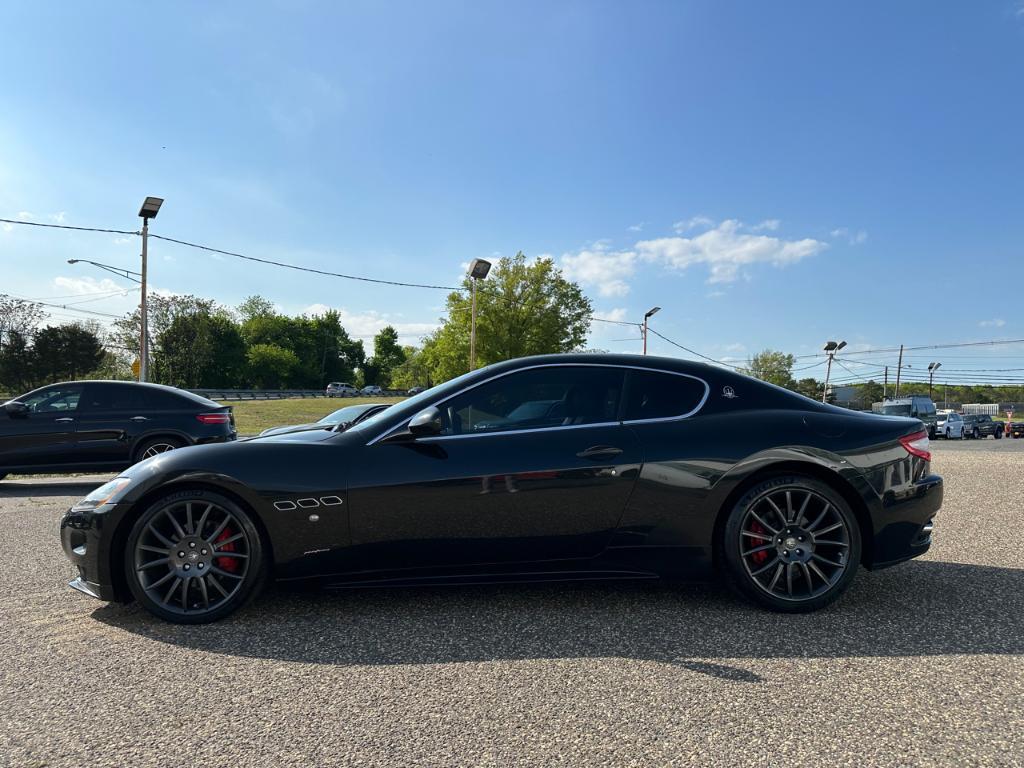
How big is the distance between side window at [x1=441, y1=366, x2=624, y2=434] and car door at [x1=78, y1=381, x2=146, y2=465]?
7.48 m

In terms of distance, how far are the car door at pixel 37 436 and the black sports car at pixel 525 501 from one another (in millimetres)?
6689

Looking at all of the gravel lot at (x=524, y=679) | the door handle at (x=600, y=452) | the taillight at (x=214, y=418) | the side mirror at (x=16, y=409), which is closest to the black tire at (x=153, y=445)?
the taillight at (x=214, y=418)

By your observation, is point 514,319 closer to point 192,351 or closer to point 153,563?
point 192,351

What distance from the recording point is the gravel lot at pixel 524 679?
2111 millimetres

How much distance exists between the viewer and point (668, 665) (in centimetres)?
275

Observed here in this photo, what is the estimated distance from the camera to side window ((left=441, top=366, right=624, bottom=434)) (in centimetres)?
351

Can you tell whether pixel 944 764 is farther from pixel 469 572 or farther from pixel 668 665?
pixel 469 572

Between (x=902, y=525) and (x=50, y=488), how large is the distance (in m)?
10.6

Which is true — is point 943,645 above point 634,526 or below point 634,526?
below

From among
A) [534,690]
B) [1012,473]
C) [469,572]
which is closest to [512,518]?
[469,572]

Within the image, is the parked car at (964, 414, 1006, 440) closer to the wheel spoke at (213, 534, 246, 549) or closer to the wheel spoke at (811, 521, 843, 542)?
the wheel spoke at (811, 521, 843, 542)

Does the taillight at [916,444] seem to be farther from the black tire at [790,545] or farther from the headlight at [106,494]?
the headlight at [106,494]

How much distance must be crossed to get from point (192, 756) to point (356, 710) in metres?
0.54

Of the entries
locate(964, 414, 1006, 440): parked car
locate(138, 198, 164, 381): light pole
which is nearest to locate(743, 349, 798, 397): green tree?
locate(964, 414, 1006, 440): parked car
